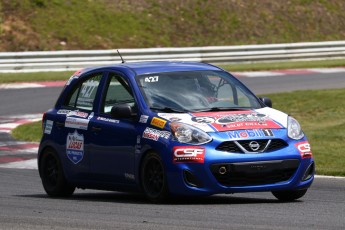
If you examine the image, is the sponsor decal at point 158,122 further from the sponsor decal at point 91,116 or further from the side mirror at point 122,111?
the sponsor decal at point 91,116

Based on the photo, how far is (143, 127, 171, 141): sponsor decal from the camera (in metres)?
9.90

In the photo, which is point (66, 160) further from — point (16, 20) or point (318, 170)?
point (16, 20)

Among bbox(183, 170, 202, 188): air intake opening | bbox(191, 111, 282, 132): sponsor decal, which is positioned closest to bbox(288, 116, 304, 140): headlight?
bbox(191, 111, 282, 132): sponsor decal

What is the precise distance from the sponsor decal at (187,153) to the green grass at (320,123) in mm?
4032

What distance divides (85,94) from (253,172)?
247 centimetres

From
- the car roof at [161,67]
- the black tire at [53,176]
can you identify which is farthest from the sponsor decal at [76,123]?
the car roof at [161,67]

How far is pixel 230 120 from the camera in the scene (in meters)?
10.0

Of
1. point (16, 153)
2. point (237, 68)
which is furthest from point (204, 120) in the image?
point (237, 68)

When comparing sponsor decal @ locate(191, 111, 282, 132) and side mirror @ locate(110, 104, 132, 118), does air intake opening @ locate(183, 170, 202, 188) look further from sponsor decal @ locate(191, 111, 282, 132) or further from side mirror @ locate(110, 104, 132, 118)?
side mirror @ locate(110, 104, 132, 118)

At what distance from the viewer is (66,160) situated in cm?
1143

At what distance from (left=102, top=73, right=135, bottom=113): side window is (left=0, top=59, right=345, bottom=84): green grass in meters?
19.1

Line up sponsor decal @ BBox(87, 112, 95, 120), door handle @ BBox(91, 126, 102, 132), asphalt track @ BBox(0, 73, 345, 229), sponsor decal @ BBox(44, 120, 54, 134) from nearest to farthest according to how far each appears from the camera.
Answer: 1. asphalt track @ BBox(0, 73, 345, 229)
2. door handle @ BBox(91, 126, 102, 132)
3. sponsor decal @ BBox(87, 112, 95, 120)
4. sponsor decal @ BBox(44, 120, 54, 134)

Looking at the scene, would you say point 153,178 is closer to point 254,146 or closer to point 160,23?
point 254,146

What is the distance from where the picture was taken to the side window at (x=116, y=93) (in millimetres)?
10858
